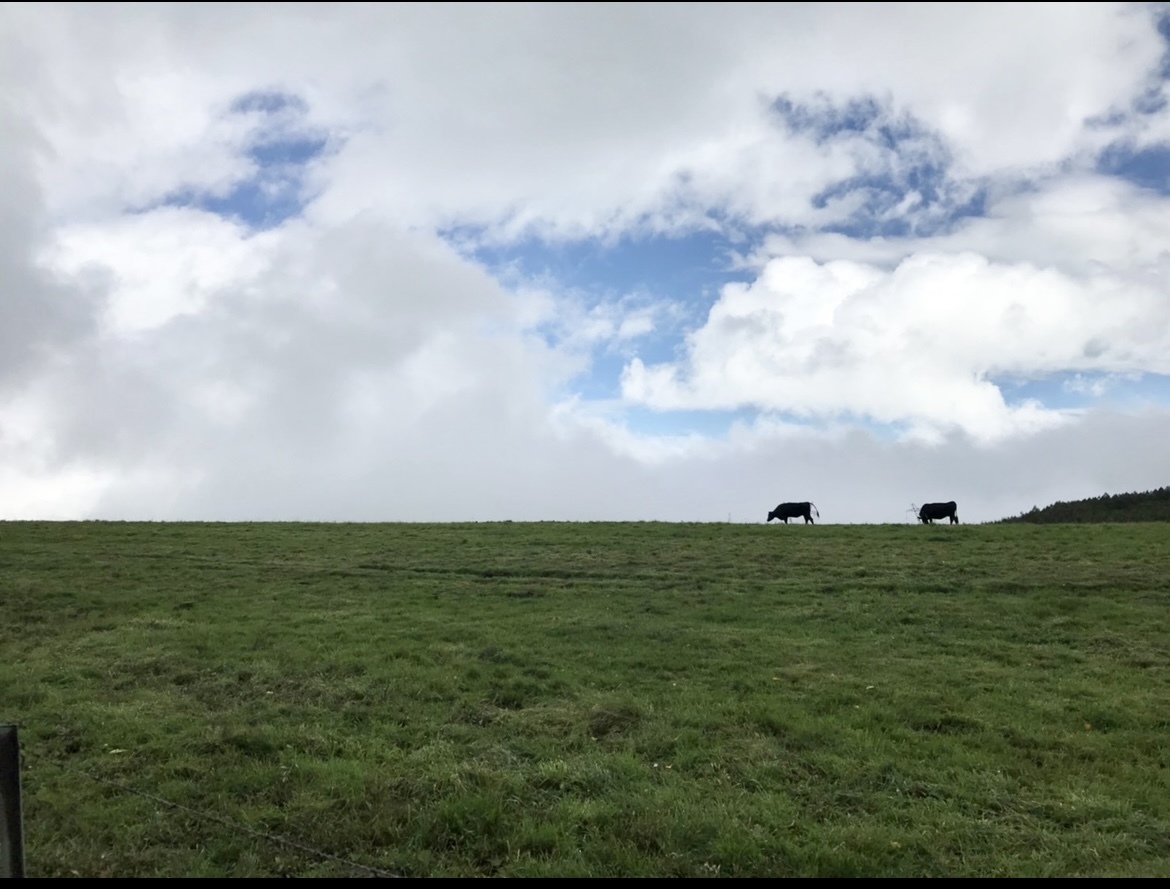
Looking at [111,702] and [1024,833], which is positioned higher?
[111,702]

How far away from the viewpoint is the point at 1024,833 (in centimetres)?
809

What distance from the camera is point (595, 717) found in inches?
452

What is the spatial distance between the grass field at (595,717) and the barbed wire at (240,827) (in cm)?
Result: 7

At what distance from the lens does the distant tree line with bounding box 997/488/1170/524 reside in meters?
43.3

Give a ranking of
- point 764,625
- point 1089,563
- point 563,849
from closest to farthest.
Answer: point 563,849 < point 764,625 < point 1089,563

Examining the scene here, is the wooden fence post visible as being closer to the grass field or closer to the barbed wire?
the grass field

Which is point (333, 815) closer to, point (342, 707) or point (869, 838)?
point (342, 707)

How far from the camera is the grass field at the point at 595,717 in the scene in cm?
777

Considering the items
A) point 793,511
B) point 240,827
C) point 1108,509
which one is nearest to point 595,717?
point 240,827

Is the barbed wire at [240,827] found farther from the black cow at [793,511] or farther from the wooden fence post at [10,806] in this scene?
the black cow at [793,511]

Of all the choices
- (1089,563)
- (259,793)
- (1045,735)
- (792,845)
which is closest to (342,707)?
(259,793)

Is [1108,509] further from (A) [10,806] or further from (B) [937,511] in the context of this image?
(A) [10,806]

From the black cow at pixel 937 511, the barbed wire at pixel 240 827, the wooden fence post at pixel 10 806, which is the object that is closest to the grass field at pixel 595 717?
the barbed wire at pixel 240 827

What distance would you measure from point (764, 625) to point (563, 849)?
1105 cm
